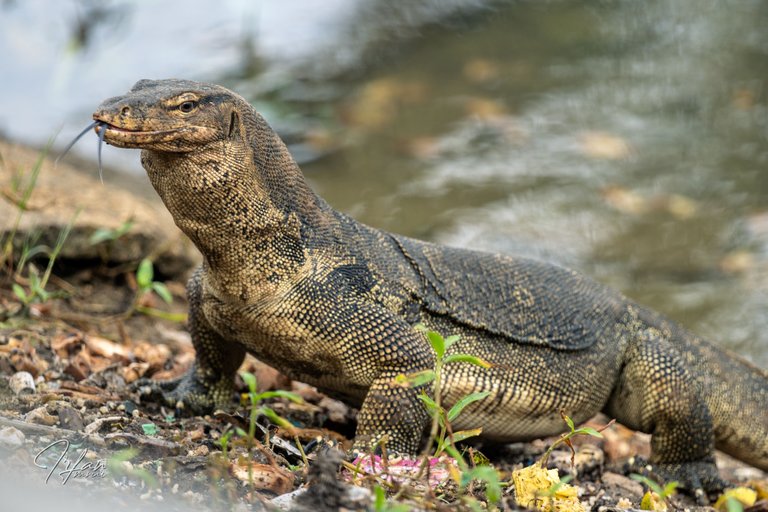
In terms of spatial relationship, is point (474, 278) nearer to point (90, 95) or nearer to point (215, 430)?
point (215, 430)

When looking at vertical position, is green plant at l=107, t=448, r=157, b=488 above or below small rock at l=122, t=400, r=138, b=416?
below

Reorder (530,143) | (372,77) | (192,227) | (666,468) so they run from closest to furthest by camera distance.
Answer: (192,227)
(666,468)
(530,143)
(372,77)

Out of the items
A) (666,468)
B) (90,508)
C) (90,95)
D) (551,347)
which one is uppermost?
(90,95)

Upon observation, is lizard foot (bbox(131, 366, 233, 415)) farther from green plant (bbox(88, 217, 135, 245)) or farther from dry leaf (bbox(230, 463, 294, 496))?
green plant (bbox(88, 217, 135, 245))

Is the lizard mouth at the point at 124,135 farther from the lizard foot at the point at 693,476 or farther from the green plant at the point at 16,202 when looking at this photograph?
the lizard foot at the point at 693,476

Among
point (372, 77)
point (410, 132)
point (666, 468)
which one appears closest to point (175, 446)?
point (666, 468)

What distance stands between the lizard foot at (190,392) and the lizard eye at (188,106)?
1.64m

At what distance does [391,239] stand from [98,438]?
178cm

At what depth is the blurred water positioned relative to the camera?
387 inches

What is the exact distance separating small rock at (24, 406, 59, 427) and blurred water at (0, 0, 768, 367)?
5.56 meters

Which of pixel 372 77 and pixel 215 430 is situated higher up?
pixel 372 77

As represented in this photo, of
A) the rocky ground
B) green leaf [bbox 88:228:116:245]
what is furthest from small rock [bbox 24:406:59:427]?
green leaf [bbox 88:228:116:245]

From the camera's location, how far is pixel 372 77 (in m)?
13.0

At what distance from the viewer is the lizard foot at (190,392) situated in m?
5.30
